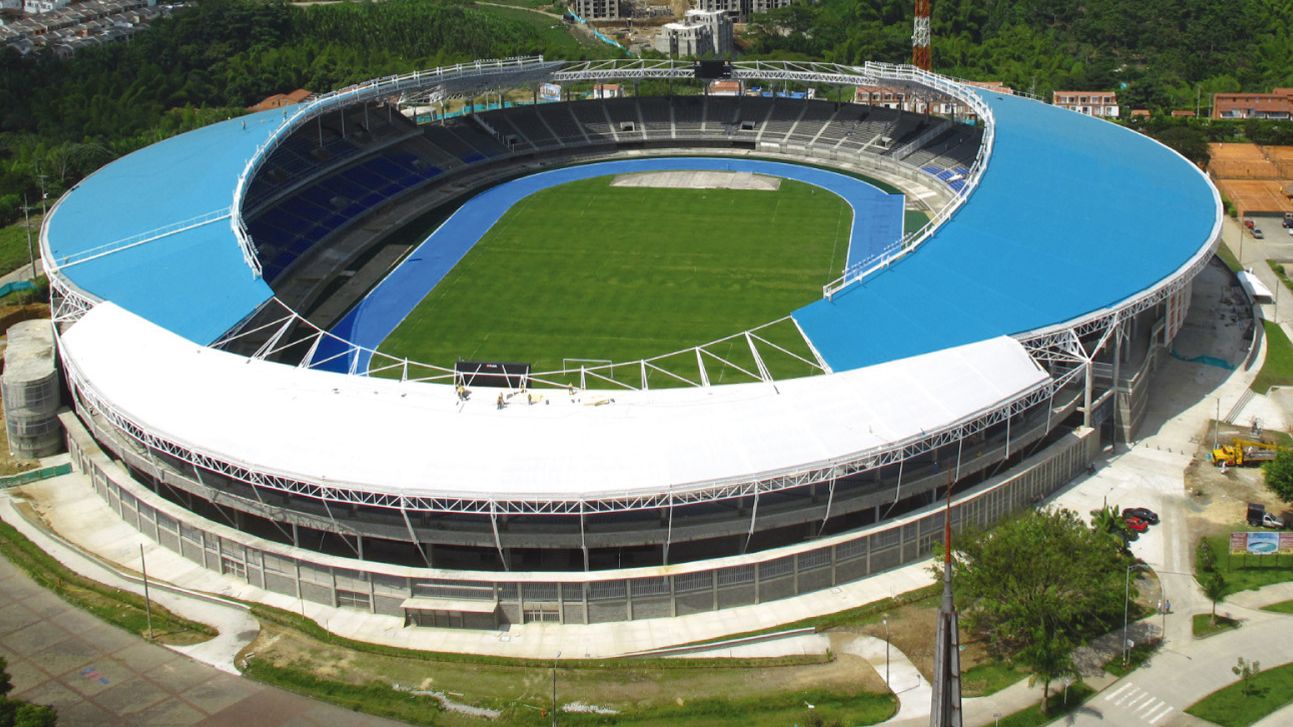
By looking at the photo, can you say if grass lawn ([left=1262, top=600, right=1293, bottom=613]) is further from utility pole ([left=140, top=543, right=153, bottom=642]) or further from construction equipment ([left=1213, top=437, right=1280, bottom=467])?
utility pole ([left=140, top=543, right=153, bottom=642])

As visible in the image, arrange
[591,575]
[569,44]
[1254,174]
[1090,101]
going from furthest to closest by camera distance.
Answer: [569,44] → [1090,101] → [1254,174] → [591,575]

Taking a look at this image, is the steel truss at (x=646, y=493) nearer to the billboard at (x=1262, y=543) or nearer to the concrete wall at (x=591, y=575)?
the concrete wall at (x=591, y=575)

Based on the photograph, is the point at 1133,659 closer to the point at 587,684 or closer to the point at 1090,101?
the point at 587,684

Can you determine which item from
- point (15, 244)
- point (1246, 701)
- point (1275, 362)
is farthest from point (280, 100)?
point (1246, 701)

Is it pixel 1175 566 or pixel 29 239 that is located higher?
pixel 29 239

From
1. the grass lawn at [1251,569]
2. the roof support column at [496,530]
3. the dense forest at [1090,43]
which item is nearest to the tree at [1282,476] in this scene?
the grass lawn at [1251,569]
